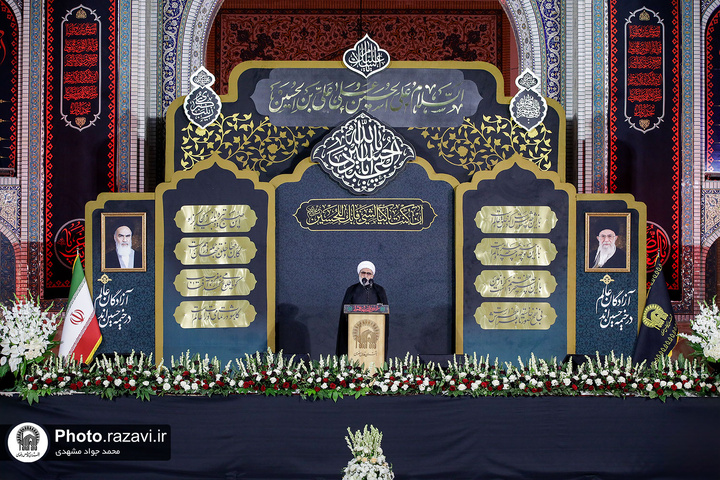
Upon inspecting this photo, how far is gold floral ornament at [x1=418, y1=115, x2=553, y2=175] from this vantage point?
536cm

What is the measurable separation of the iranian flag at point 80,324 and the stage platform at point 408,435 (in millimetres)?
1292

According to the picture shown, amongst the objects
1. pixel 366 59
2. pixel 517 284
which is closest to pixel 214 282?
pixel 366 59

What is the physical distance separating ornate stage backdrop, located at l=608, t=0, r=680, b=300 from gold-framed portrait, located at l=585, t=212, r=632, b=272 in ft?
2.31

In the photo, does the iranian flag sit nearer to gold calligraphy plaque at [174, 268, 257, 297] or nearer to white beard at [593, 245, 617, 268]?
gold calligraphy plaque at [174, 268, 257, 297]

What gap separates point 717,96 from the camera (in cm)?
606

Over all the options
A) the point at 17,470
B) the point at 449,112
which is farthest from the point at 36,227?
the point at 449,112

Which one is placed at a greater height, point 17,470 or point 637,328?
point 637,328

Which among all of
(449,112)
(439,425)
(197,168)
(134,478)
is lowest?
(134,478)

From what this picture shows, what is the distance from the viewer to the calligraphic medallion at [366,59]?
5336 mm

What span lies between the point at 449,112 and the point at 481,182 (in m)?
0.64

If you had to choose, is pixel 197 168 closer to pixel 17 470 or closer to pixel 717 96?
pixel 17 470

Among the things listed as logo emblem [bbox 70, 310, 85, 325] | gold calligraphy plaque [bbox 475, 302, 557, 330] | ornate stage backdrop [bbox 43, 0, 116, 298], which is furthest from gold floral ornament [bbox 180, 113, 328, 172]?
gold calligraphy plaque [bbox 475, 302, 557, 330]

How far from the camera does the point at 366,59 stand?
5344 millimetres

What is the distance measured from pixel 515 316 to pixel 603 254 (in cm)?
85
